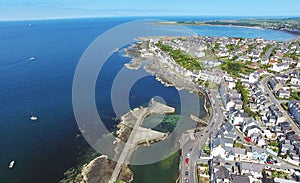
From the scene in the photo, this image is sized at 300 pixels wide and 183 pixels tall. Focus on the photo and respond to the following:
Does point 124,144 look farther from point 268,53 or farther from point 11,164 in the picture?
point 268,53

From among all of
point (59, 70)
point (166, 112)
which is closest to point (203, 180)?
point (166, 112)

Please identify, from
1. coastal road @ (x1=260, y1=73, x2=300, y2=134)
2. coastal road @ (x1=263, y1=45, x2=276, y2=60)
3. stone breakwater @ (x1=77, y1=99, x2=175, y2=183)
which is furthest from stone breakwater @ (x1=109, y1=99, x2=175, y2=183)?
coastal road @ (x1=263, y1=45, x2=276, y2=60)

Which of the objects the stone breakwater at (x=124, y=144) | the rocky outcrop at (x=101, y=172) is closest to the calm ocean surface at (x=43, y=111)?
the rocky outcrop at (x=101, y=172)

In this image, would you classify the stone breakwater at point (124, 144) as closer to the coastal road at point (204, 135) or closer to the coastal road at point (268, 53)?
the coastal road at point (204, 135)

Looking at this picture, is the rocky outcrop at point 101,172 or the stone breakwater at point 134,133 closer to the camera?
Result: the rocky outcrop at point 101,172

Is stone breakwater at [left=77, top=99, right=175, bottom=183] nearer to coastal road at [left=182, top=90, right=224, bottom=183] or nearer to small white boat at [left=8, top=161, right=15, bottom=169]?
coastal road at [left=182, top=90, right=224, bottom=183]

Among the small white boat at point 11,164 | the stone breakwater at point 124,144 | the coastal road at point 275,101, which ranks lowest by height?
the small white boat at point 11,164

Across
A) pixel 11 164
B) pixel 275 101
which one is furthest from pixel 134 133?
pixel 275 101

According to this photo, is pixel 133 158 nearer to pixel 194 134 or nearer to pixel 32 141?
pixel 194 134
